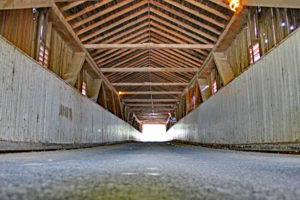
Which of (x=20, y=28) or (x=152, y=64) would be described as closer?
(x=20, y=28)

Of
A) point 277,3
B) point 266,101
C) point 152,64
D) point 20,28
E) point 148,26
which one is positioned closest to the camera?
point 266,101

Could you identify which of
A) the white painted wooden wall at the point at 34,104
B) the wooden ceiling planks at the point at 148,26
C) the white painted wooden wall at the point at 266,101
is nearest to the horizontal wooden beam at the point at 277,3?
the white painted wooden wall at the point at 266,101

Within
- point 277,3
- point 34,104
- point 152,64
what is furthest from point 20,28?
point 152,64

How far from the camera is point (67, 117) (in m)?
8.92

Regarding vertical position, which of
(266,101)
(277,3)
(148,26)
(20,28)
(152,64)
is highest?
(148,26)

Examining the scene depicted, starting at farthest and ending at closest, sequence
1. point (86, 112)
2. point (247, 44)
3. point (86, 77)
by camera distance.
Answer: point (86, 77) < point (86, 112) < point (247, 44)

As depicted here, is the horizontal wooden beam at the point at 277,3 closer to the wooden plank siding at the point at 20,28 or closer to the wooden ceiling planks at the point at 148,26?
the wooden ceiling planks at the point at 148,26

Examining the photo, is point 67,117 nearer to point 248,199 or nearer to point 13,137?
point 13,137

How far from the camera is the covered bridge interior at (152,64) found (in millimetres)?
5336

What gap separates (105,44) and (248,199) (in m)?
11.5

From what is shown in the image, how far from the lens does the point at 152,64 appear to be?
16.8 m

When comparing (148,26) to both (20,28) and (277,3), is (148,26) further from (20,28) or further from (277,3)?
(277,3)

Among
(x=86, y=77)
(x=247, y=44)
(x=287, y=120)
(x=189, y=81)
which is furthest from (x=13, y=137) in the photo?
(x=189, y=81)

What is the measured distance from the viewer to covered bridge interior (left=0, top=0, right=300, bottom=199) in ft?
17.5
